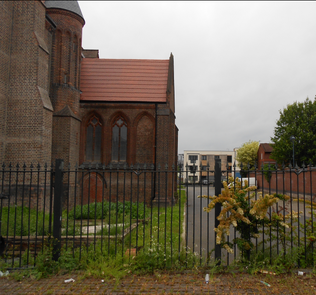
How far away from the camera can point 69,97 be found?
16.4 meters

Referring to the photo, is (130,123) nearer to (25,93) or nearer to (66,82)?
(66,82)

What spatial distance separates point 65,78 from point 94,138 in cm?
411

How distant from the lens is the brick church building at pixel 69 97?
13.2m

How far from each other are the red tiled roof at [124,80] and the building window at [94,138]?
1.55 meters

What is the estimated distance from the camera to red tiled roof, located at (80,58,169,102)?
Result: 1816 cm

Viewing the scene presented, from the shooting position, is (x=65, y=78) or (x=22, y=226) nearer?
(x=22, y=226)

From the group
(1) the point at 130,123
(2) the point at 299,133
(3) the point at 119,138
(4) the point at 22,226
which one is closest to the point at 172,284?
(4) the point at 22,226

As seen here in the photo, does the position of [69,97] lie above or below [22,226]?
above

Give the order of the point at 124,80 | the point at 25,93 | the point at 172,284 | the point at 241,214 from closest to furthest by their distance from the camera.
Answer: the point at 172,284
the point at 241,214
the point at 25,93
the point at 124,80

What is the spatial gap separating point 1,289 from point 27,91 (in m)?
Result: 10.2

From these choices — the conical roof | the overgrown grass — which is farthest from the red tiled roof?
the overgrown grass

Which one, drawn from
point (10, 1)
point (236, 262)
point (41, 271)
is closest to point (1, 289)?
point (41, 271)

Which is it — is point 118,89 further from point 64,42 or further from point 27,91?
point 27,91

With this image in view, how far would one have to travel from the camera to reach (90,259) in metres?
5.82
